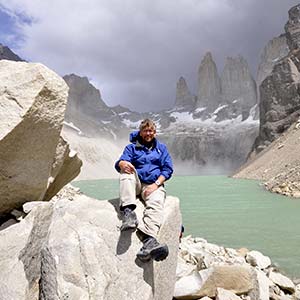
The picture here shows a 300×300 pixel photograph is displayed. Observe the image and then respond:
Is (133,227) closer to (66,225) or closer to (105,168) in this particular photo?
(66,225)

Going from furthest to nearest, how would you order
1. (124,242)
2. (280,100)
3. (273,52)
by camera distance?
(273,52) → (280,100) → (124,242)

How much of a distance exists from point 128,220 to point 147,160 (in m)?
1.08

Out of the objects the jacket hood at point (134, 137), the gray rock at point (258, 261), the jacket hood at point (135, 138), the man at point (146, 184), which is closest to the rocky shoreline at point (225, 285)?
the man at point (146, 184)

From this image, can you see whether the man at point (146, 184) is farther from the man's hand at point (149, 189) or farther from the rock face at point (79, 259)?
the rock face at point (79, 259)

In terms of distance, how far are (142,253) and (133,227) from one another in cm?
34

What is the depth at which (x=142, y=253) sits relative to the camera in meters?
4.34

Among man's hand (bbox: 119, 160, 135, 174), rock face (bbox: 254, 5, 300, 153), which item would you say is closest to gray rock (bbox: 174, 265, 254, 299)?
man's hand (bbox: 119, 160, 135, 174)

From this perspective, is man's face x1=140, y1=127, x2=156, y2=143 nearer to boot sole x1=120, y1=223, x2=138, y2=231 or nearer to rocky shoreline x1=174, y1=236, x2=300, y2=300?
boot sole x1=120, y1=223, x2=138, y2=231

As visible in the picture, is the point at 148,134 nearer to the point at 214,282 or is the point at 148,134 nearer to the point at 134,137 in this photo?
the point at 134,137

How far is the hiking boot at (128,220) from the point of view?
176 inches

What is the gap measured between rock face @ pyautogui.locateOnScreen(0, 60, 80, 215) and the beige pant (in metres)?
1.25

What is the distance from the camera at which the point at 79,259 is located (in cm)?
425

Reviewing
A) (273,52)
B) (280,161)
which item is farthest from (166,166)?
(273,52)

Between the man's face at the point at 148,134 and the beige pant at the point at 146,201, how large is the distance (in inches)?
25.2
